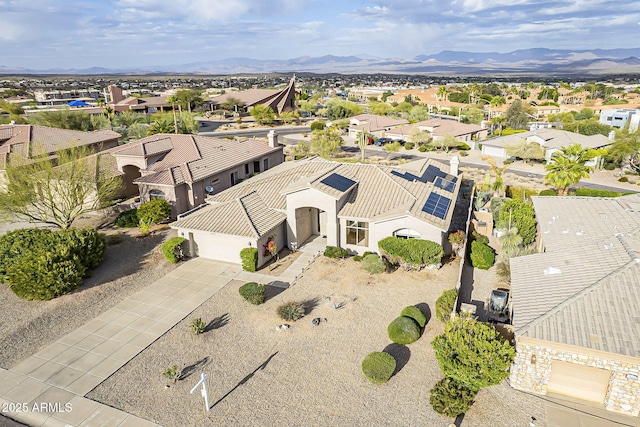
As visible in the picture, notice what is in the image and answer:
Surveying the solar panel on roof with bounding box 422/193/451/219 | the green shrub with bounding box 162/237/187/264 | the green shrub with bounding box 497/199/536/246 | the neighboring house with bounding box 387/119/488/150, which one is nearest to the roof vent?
the solar panel on roof with bounding box 422/193/451/219

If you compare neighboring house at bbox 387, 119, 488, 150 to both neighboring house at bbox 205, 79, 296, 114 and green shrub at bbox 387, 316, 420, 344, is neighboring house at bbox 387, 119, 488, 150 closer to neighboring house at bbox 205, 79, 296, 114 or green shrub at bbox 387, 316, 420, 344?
neighboring house at bbox 205, 79, 296, 114

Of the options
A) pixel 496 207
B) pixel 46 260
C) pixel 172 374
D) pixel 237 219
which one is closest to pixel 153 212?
pixel 237 219

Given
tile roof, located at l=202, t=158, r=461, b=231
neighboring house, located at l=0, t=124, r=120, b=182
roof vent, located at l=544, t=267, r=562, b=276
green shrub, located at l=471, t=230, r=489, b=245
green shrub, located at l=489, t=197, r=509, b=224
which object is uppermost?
neighboring house, located at l=0, t=124, r=120, b=182

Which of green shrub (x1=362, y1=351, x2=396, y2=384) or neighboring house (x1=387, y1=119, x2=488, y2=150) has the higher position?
neighboring house (x1=387, y1=119, x2=488, y2=150)

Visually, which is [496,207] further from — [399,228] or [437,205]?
[399,228]

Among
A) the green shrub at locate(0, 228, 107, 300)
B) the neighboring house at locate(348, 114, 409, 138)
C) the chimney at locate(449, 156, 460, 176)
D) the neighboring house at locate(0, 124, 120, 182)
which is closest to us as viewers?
the green shrub at locate(0, 228, 107, 300)

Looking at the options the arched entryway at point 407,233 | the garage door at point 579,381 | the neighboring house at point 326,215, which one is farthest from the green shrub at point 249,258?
the garage door at point 579,381

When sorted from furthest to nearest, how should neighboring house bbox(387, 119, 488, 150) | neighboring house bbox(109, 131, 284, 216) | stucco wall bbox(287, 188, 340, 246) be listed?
neighboring house bbox(387, 119, 488, 150)
neighboring house bbox(109, 131, 284, 216)
stucco wall bbox(287, 188, 340, 246)
